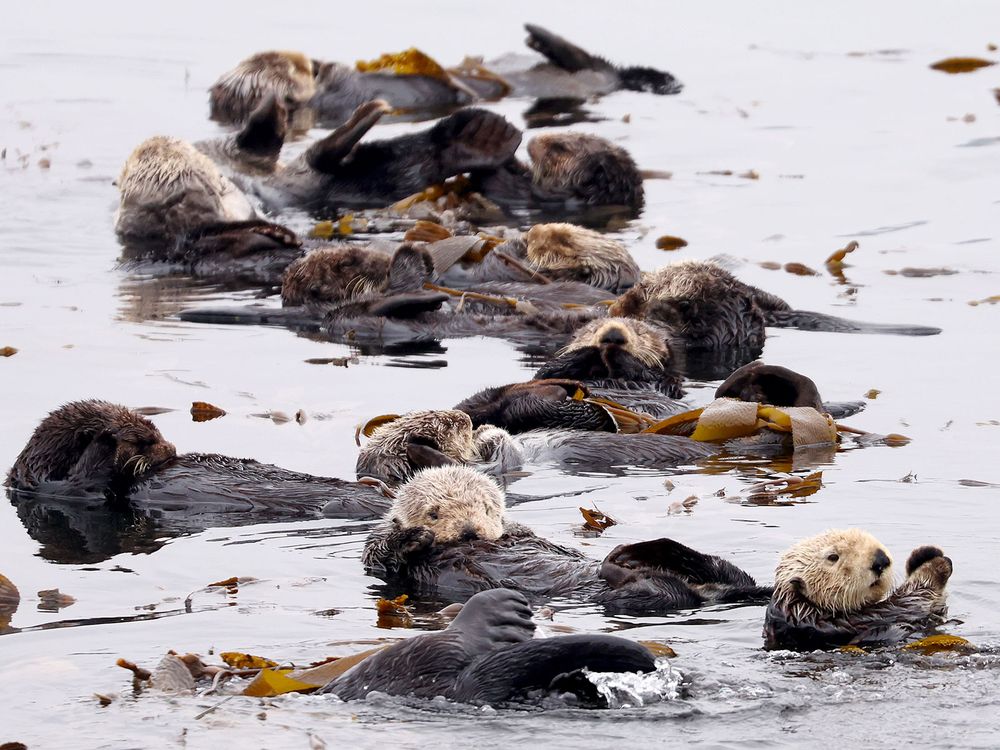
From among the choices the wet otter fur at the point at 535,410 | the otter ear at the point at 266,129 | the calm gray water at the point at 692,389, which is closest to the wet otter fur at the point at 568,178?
the calm gray water at the point at 692,389

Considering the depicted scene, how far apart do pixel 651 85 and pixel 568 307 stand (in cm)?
821

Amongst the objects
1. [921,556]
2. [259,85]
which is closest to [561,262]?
[921,556]

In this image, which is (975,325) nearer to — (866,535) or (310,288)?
(310,288)

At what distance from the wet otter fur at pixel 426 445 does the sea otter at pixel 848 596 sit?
1.79 metres

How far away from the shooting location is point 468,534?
5430mm

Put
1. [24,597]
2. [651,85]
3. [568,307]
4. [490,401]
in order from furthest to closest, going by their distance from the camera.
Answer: [651,85], [568,307], [490,401], [24,597]

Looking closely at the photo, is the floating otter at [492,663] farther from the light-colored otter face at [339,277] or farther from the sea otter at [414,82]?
the sea otter at [414,82]

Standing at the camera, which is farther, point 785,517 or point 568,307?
point 568,307

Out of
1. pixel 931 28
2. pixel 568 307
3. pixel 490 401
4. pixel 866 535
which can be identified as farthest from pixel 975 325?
pixel 931 28

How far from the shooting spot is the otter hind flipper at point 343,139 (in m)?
11.1

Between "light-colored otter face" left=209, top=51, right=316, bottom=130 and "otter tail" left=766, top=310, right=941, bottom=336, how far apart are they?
6951mm

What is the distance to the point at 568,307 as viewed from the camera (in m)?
9.01

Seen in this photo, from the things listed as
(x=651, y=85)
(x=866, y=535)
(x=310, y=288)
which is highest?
(x=651, y=85)

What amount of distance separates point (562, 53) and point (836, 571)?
12.1m
